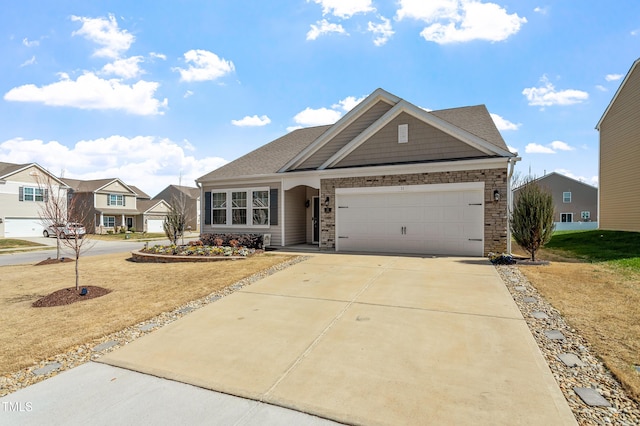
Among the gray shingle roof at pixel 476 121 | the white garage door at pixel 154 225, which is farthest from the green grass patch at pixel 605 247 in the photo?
the white garage door at pixel 154 225

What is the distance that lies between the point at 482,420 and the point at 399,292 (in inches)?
147

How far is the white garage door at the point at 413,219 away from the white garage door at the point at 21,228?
32215 millimetres

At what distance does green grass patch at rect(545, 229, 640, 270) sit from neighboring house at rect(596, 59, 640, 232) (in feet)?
6.43

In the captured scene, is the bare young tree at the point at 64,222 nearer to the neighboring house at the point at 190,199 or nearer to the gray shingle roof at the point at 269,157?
the gray shingle roof at the point at 269,157

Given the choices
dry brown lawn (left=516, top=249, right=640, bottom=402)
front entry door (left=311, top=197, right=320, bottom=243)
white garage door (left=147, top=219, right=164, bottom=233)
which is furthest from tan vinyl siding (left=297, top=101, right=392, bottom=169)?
white garage door (left=147, top=219, right=164, bottom=233)

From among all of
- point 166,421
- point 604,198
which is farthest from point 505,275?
point 604,198

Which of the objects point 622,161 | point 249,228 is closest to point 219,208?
point 249,228

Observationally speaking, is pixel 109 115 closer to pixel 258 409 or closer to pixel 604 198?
pixel 258 409

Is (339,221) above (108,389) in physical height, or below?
above

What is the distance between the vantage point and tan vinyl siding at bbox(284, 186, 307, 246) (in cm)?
1419

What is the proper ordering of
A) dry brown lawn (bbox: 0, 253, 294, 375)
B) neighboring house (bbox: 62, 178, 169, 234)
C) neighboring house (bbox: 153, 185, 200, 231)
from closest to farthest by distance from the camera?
dry brown lawn (bbox: 0, 253, 294, 375) < neighboring house (bbox: 62, 178, 169, 234) < neighboring house (bbox: 153, 185, 200, 231)

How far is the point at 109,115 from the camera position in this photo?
15805 mm

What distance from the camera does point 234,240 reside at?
44.6ft

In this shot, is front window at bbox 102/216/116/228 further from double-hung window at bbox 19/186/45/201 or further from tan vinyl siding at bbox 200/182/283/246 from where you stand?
tan vinyl siding at bbox 200/182/283/246
